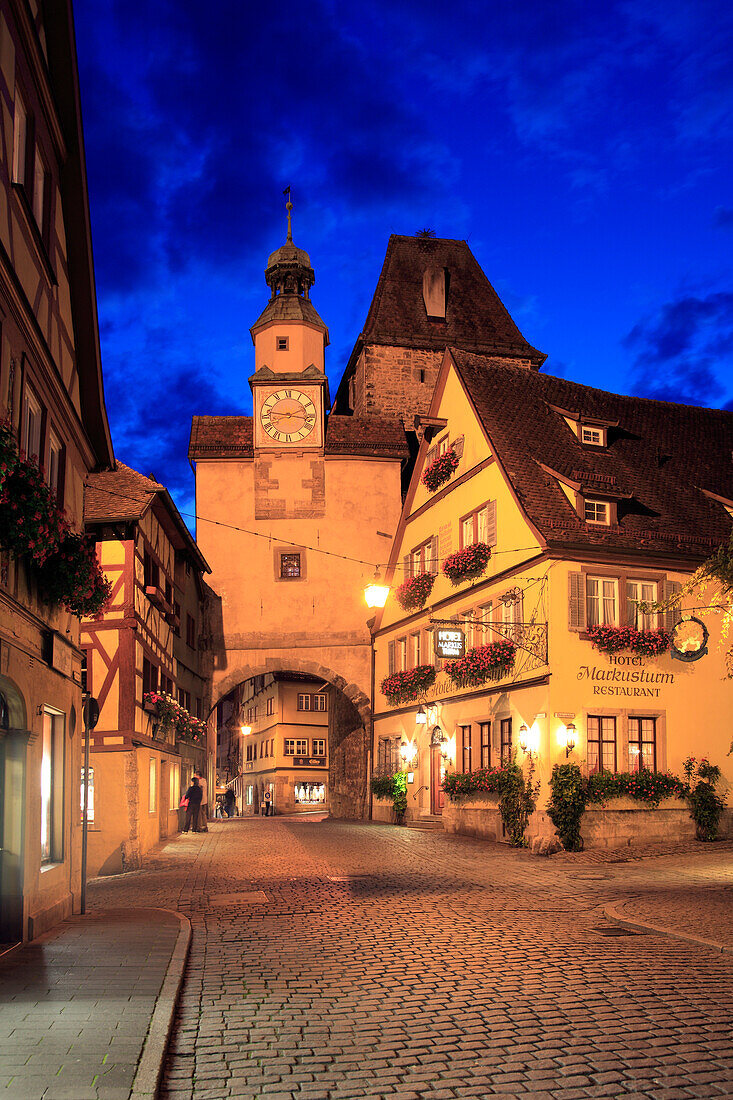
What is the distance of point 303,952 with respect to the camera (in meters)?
9.73

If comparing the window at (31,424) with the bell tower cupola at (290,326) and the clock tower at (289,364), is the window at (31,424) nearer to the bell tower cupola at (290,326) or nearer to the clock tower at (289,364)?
the clock tower at (289,364)

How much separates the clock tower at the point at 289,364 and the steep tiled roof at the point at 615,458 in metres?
9.83

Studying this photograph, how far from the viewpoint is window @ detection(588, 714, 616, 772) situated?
21094 millimetres

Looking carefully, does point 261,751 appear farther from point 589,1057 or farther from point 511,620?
point 589,1057

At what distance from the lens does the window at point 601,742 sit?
21094 mm

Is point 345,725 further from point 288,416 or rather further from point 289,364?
point 289,364

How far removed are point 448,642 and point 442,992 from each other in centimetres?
1591

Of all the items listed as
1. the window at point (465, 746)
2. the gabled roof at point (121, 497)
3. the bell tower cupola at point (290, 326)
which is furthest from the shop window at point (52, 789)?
the bell tower cupola at point (290, 326)

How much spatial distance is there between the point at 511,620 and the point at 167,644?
9.08 metres

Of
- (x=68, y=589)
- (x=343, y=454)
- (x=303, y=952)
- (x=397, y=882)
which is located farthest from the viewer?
(x=343, y=454)

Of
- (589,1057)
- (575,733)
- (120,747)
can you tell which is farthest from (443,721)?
(589,1057)

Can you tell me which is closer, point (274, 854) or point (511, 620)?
point (274, 854)

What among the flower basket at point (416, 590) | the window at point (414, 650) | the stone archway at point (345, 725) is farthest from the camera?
the stone archway at point (345, 725)

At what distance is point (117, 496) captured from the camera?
71.3ft
